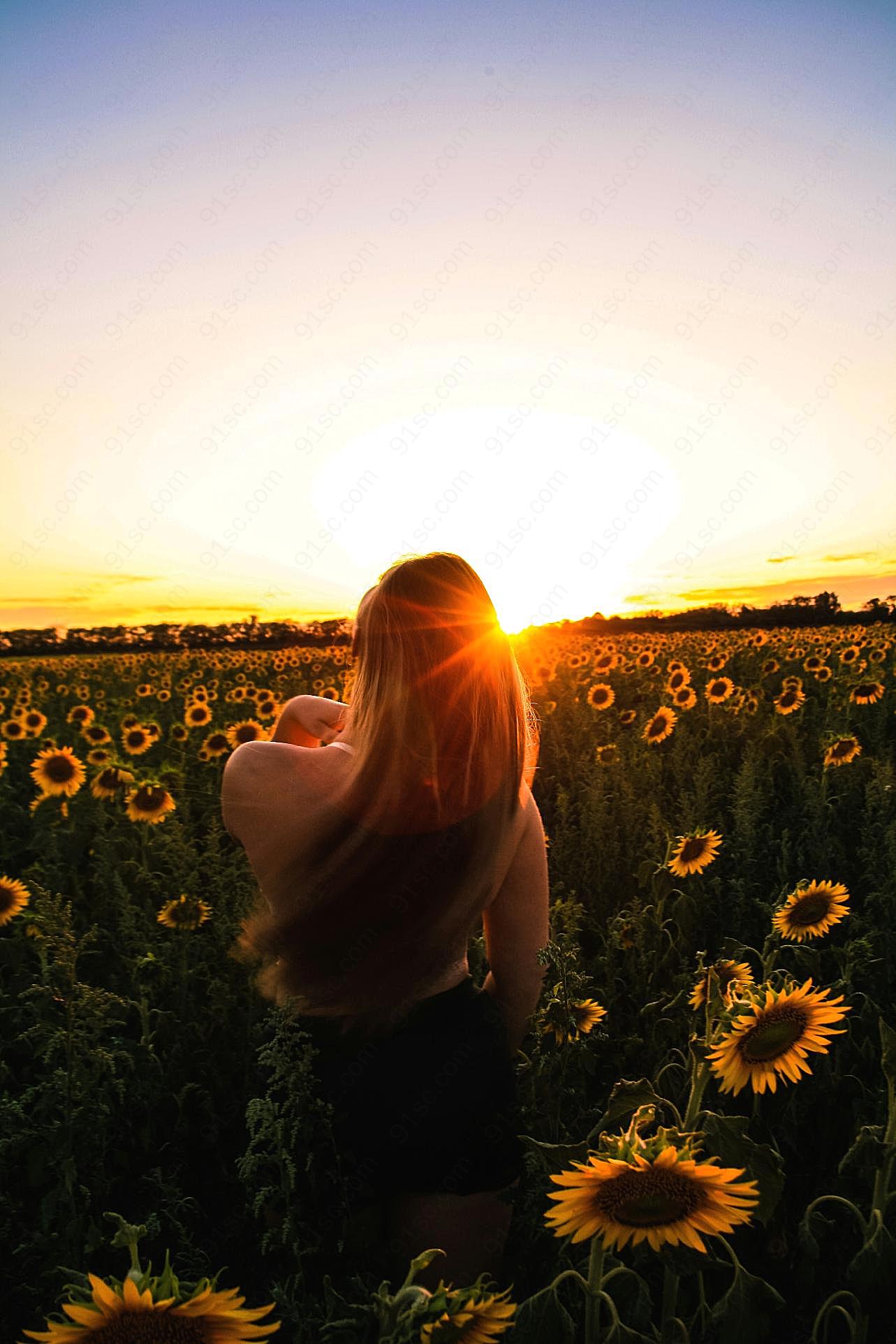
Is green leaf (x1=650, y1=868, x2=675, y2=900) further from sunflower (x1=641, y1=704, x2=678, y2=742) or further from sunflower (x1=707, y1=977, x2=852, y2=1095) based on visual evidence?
sunflower (x1=641, y1=704, x2=678, y2=742)

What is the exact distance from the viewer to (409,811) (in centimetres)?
188

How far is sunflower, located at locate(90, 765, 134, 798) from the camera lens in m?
5.41

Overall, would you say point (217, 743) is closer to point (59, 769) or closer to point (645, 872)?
point (59, 769)

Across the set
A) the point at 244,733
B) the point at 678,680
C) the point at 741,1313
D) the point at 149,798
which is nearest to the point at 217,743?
the point at 244,733

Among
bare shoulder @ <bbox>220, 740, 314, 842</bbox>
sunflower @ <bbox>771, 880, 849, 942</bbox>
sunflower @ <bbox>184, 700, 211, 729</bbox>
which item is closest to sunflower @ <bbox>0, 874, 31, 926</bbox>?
bare shoulder @ <bbox>220, 740, 314, 842</bbox>

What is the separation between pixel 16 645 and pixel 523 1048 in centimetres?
4778

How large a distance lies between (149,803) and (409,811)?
3780mm

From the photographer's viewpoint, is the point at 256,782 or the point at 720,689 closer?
the point at 256,782

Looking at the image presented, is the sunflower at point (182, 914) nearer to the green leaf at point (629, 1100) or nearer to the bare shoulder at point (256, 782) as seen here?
the bare shoulder at point (256, 782)

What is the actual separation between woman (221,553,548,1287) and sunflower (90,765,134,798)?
374 cm

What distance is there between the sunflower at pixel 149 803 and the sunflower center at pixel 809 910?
387 centimetres

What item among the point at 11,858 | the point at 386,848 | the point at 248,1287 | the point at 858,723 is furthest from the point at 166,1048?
the point at 858,723

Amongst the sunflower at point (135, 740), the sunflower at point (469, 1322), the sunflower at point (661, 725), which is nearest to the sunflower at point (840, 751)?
the sunflower at point (661, 725)

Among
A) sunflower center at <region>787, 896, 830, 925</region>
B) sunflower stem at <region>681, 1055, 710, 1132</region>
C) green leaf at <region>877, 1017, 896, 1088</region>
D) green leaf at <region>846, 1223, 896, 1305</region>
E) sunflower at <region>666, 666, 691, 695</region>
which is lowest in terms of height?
green leaf at <region>846, 1223, 896, 1305</region>
